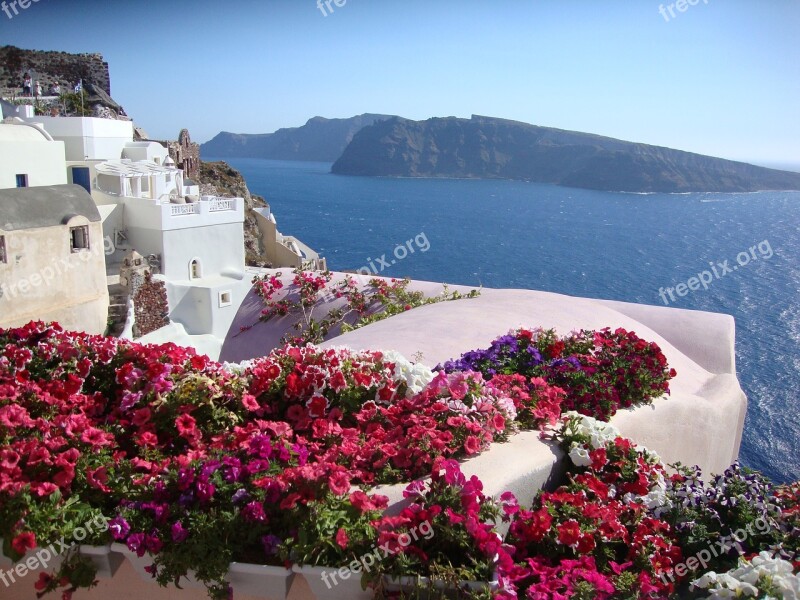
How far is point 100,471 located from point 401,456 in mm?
1914

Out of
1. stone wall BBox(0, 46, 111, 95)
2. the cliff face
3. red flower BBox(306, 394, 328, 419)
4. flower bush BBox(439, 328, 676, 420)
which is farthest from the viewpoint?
stone wall BBox(0, 46, 111, 95)

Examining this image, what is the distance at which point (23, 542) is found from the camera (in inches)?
148

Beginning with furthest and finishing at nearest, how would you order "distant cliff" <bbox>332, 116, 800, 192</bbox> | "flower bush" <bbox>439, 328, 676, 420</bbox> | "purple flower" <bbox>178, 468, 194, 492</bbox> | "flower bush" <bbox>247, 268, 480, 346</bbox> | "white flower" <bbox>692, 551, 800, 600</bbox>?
"distant cliff" <bbox>332, 116, 800, 192</bbox>, "flower bush" <bbox>247, 268, 480, 346</bbox>, "flower bush" <bbox>439, 328, 676, 420</bbox>, "purple flower" <bbox>178, 468, 194, 492</bbox>, "white flower" <bbox>692, 551, 800, 600</bbox>

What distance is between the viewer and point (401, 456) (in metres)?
4.54

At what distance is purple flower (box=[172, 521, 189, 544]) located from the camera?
12.5 feet

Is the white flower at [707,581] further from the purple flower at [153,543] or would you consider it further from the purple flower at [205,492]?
the purple flower at [153,543]

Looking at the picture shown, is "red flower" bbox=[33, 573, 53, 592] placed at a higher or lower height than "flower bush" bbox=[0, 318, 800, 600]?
lower

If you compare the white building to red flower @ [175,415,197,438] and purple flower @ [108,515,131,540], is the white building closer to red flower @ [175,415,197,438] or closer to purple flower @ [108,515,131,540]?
red flower @ [175,415,197,438]

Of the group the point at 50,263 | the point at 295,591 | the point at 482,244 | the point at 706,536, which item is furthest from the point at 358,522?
the point at 482,244

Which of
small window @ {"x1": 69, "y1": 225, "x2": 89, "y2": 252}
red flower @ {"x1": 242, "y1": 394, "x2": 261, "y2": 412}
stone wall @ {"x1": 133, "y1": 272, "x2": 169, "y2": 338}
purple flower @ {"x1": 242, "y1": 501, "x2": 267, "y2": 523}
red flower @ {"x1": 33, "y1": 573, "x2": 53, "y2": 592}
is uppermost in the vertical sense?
small window @ {"x1": 69, "y1": 225, "x2": 89, "y2": 252}

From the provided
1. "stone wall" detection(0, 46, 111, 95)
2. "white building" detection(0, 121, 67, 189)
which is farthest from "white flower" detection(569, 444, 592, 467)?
"stone wall" detection(0, 46, 111, 95)

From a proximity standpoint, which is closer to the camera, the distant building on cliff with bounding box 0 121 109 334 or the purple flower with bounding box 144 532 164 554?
the purple flower with bounding box 144 532 164 554

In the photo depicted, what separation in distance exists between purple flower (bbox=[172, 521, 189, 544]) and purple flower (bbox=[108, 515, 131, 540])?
0.32 m

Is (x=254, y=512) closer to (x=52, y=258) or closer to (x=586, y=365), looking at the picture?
(x=586, y=365)
